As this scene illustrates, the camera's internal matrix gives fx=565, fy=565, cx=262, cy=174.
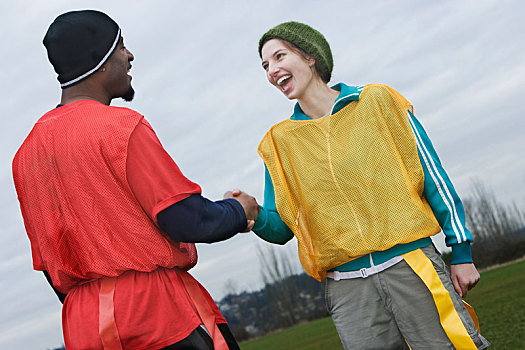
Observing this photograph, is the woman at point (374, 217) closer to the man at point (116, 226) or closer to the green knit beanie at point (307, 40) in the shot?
the green knit beanie at point (307, 40)

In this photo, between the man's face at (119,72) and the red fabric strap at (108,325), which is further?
the man's face at (119,72)

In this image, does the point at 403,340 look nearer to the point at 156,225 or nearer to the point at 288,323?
the point at 156,225

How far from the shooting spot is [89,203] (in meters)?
2.20

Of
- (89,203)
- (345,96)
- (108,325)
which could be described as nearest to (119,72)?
(89,203)

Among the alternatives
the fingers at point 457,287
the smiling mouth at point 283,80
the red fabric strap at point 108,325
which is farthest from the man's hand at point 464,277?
the red fabric strap at point 108,325

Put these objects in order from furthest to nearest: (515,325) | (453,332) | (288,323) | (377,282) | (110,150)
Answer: (288,323)
(515,325)
(377,282)
(453,332)
(110,150)

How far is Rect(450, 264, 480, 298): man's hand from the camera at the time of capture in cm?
296

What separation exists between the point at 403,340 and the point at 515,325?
24.9 ft

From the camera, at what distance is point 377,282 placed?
118 inches

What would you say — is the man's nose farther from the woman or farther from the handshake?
the woman

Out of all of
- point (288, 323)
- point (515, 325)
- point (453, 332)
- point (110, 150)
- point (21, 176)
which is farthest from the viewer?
point (288, 323)

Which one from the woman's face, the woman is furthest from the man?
the woman's face

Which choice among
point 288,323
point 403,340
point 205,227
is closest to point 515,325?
point 403,340

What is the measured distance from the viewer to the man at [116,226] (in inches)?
85.4
